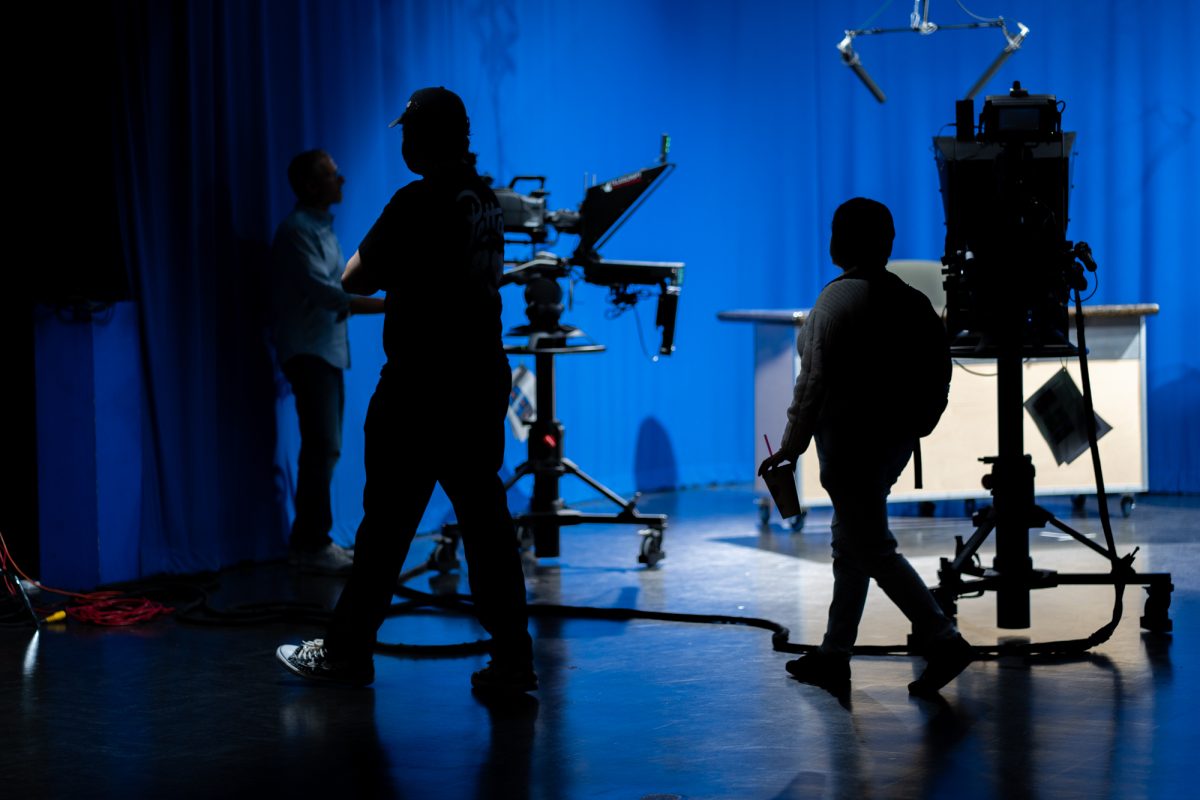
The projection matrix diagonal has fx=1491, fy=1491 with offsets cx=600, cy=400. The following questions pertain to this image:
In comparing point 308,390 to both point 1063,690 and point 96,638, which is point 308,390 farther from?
point 1063,690

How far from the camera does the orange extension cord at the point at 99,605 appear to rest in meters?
4.90

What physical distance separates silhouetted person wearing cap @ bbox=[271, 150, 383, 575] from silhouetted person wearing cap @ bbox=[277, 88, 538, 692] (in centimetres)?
209

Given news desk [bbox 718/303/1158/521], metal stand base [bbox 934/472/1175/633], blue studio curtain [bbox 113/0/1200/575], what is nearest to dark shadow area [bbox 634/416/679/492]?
blue studio curtain [bbox 113/0/1200/575]

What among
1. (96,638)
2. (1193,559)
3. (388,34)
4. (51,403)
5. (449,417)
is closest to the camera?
(449,417)

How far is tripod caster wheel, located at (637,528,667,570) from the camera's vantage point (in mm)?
5840

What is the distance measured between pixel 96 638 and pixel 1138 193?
6138 mm

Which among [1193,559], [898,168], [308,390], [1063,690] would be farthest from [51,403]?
[898,168]

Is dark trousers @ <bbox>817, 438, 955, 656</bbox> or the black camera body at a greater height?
the black camera body

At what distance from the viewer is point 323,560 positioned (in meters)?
5.89

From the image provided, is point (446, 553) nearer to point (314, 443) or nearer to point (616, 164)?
point (314, 443)

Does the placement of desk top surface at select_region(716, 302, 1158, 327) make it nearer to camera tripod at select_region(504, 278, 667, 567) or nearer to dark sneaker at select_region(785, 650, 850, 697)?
camera tripod at select_region(504, 278, 667, 567)

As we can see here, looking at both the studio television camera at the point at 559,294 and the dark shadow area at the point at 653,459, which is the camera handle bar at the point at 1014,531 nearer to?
the studio television camera at the point at 559,294

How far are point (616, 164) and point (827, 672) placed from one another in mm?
5069

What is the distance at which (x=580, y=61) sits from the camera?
27.1ft
